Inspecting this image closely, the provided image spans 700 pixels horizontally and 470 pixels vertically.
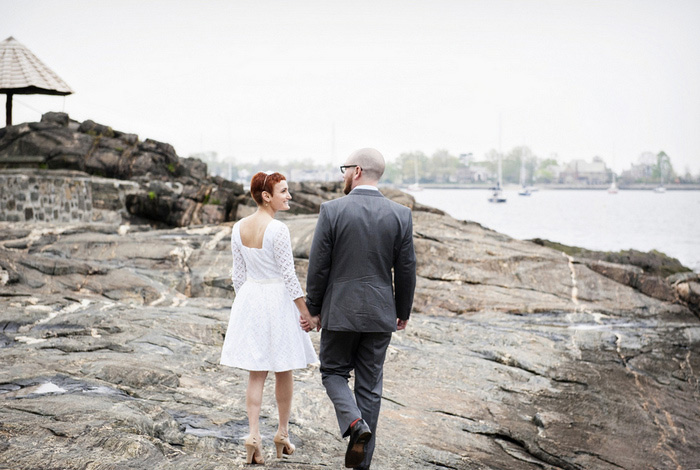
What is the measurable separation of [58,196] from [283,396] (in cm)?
1990

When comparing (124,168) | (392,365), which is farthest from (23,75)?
(392,365)

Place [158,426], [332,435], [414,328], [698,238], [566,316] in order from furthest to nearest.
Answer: [698,238] → [566,316] → [414,328] → [332,435] → [158,426]

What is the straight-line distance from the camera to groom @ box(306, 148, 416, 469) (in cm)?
486

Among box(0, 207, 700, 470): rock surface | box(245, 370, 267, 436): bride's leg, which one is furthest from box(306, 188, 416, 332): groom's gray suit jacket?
box(0, 207, 700, 470): rock surface

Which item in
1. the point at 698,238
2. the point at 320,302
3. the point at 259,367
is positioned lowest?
the point at 698,238

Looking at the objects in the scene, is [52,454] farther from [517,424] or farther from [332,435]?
[517,424]

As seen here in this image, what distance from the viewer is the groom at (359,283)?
15.9ft

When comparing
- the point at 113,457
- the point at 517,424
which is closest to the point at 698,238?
the point at 517,424

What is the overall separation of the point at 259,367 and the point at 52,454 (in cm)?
144

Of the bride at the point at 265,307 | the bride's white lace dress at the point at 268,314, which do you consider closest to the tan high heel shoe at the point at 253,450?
the bride at the point at 265,307

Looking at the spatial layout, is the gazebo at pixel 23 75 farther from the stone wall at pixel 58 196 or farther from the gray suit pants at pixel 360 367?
the gray suit pants at pixel 360 367

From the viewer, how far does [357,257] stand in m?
4.87

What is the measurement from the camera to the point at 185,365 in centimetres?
726

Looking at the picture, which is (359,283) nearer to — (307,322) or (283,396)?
(307,322)
